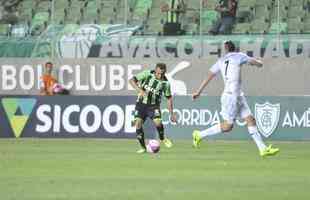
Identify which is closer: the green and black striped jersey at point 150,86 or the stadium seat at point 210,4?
the green and black striped jersey at point 150,86

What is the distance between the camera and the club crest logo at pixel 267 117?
97.1ft

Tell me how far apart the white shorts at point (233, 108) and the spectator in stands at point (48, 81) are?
1135 cm

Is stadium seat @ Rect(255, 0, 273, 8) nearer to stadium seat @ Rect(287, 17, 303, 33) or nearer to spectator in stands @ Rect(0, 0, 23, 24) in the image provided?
stadium seat @ Rect(287, 17, 303, 33)

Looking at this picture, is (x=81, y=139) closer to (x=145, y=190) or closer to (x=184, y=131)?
(x=184, y=131)

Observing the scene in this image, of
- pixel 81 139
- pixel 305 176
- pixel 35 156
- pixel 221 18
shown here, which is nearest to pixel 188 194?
pixel 305 176

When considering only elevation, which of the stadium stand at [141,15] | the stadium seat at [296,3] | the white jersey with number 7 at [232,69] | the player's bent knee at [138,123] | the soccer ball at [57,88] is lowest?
the player's bent knee at [138,123]

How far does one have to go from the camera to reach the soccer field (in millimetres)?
12820

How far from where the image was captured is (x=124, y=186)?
13.9 metres

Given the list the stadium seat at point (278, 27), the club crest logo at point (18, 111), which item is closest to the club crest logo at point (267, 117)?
the stadium seat at point (278, 27)

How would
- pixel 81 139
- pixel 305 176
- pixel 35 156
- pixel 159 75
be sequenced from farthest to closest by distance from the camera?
pixel 81 139 < pixel 159 75 < pixel 35 156 < pixel 305 176

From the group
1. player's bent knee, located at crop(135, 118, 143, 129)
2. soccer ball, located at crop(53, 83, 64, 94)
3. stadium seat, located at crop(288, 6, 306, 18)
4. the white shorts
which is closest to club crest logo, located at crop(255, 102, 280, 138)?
stadium seat, located at crop(288, 6, 306, 18)

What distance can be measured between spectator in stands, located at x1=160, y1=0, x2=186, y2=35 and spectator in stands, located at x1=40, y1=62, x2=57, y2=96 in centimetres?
377

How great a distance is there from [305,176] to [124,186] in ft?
10.9

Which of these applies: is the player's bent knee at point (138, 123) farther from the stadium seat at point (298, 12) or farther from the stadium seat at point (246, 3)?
the stadium seat at point (246, 3)
